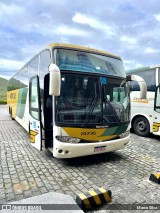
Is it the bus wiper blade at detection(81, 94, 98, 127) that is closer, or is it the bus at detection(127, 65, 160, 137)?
the bus wiper blade at detection(81, 94, 98, 127)

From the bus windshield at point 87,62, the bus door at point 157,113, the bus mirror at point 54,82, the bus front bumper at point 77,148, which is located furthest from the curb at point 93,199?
the bus door at point 157,113

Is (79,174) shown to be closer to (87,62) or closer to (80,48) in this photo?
(87,62)

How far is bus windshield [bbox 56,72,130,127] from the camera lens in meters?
4.68

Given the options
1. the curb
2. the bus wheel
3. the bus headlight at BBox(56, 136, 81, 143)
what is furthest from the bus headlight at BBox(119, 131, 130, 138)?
the bus wheel

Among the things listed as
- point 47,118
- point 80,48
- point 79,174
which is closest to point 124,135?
point 79,174

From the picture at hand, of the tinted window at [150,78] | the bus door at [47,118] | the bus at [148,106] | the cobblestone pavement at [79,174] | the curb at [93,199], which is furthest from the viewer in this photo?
the tinted window at [150,78]

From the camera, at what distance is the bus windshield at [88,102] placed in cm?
468

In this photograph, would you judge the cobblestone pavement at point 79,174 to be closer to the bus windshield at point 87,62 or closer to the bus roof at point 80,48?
the bus windshield at point 87,62

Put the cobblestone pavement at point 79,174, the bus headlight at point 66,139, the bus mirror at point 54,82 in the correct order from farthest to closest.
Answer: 1. the bus headlight at point 66,139
2. the bus mirror at point 54,82
3. the cobblestone pavement at point 79,174

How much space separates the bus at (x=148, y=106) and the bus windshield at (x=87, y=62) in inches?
124

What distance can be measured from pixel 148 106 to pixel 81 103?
15.8 ft

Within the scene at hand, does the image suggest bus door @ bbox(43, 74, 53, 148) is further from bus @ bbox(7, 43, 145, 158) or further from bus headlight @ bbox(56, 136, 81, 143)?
bus headlight @ bbox(56, 136, 81, 143)

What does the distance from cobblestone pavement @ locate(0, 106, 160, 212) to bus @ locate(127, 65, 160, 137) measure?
204cm

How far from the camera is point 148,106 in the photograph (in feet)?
28.3
